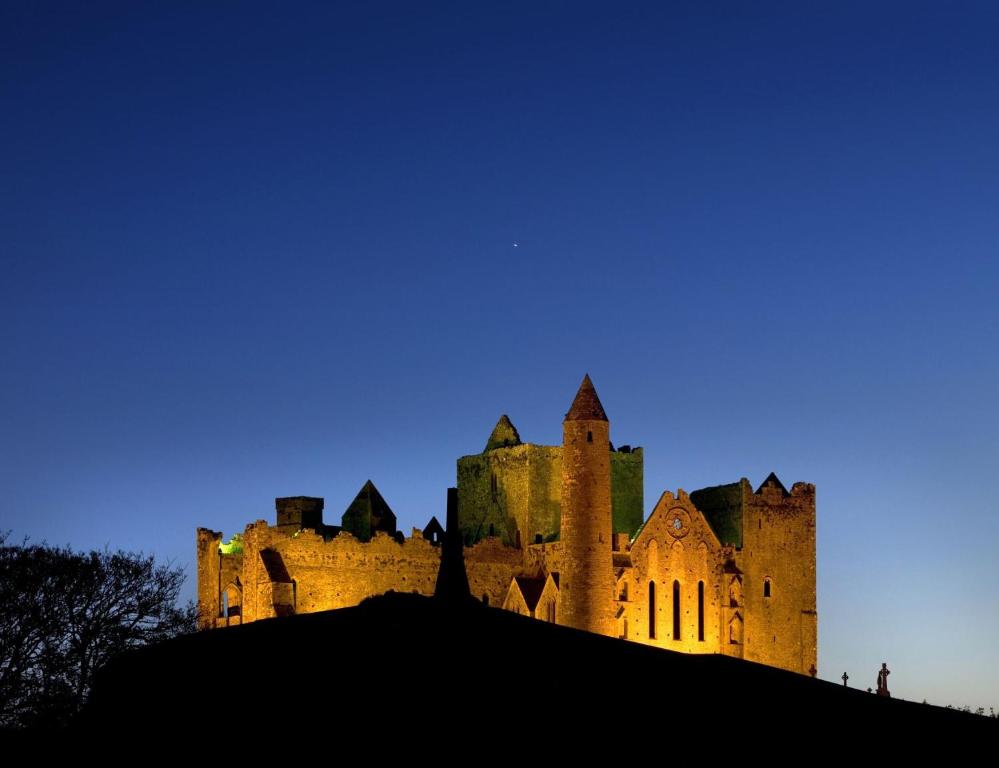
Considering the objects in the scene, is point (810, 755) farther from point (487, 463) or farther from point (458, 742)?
point (487, 463)

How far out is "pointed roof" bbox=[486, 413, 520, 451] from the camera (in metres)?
86.4

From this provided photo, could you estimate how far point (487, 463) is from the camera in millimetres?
85438

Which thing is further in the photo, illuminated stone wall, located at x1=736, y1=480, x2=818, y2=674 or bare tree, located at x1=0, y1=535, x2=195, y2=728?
illuminated stone wall, located at x1=736, y1=480, x2=818, y2=674

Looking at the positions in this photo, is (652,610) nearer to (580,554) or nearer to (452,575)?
(580,554)

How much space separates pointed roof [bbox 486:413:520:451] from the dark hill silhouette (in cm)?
6575

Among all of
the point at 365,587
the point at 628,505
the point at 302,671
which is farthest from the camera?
the point at 628,505

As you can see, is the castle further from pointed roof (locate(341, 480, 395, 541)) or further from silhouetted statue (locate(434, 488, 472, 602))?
silhouetted statue (locate(434, 488, 472, 602))

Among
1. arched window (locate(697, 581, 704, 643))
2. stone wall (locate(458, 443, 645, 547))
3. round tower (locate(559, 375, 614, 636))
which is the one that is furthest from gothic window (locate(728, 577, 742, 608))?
round tower (locate(559, 375, 614, 636))

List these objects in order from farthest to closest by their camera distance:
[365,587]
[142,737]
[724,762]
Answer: [365,587]
[142,737]
[724,762]

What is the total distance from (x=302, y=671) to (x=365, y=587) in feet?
186

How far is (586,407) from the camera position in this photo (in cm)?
7688

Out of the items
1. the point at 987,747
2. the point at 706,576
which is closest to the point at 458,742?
the point at 987,747

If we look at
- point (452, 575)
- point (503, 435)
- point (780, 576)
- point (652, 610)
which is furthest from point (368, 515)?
point (452, 575)

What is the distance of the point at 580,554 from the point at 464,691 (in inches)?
2226
